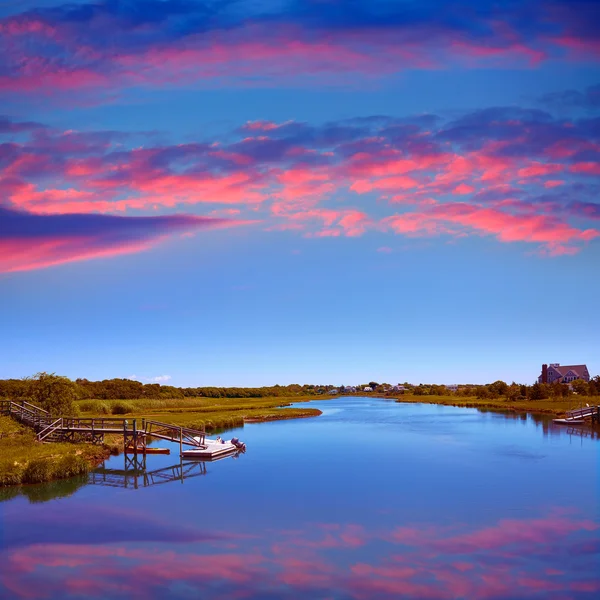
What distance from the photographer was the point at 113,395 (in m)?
122

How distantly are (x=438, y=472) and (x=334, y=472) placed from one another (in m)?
6.94

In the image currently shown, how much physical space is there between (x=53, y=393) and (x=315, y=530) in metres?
41.9

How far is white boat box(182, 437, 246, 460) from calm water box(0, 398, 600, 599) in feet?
5.11

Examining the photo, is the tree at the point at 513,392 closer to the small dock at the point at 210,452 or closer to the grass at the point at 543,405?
the grass at the point at 543,405

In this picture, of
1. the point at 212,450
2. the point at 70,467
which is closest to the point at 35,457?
the point at 70,467

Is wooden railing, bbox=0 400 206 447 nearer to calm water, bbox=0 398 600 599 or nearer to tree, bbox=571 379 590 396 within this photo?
calm water, bbox=0 398 600 599

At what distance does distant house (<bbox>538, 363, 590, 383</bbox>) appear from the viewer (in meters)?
157

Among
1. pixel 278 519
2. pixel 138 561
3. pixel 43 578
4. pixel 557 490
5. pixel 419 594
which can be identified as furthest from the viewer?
pixel 557 490

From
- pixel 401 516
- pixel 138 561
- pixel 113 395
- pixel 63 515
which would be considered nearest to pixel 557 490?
pixel 401 516

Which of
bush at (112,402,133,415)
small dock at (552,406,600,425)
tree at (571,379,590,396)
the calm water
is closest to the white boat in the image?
the calm water

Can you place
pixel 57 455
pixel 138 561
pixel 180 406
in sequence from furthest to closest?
→ pixel 180 406
pixel 57 455
pixel 138 561

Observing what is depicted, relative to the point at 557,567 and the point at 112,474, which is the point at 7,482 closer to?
the point at 112,474

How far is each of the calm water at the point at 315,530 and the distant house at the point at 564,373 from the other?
120 meters

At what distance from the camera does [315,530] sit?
1040 inches
